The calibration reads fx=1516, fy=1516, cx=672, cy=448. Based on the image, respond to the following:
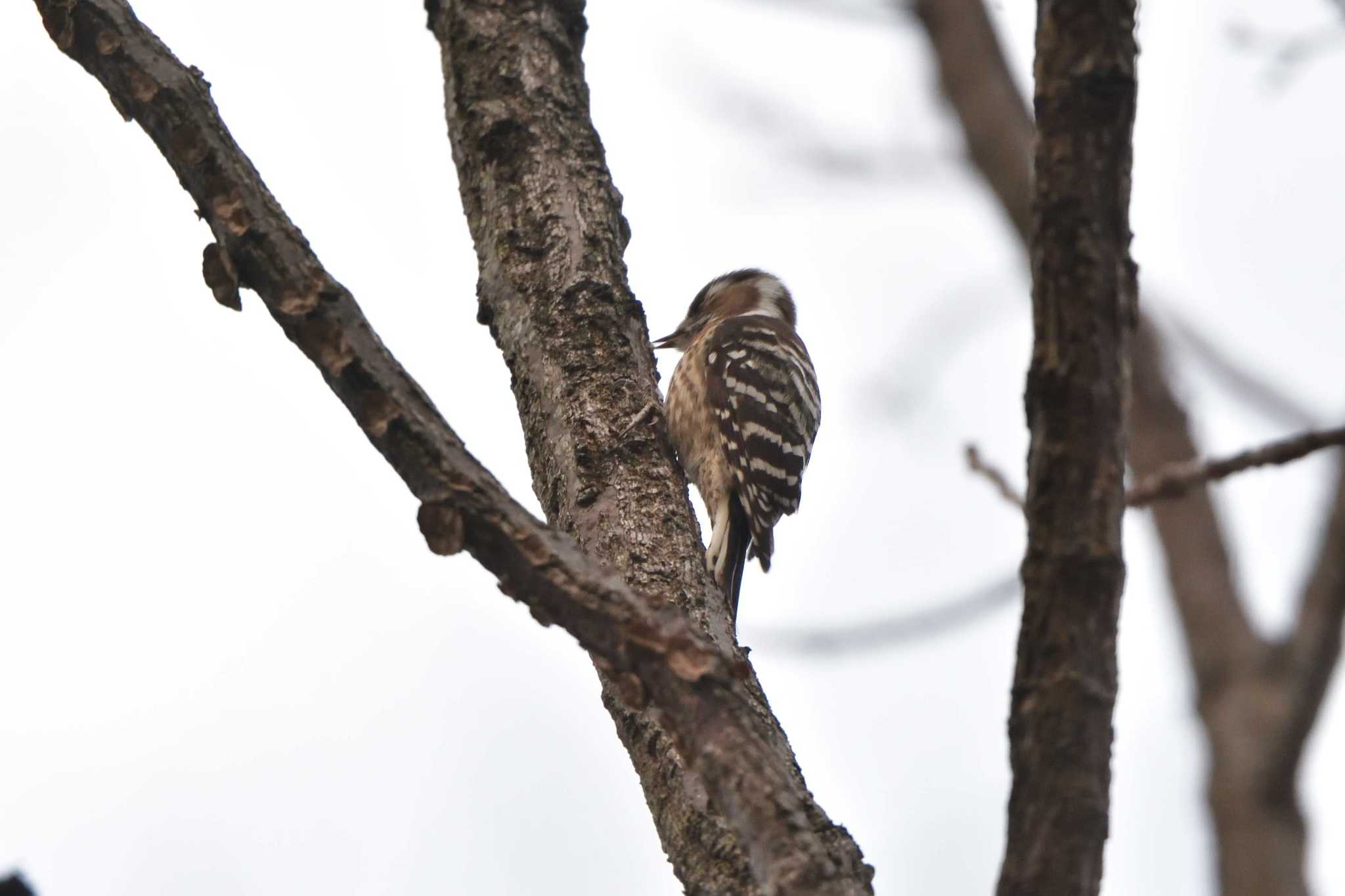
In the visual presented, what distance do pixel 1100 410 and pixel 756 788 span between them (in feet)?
2.28

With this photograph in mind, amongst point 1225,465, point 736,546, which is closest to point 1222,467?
point 1225,465

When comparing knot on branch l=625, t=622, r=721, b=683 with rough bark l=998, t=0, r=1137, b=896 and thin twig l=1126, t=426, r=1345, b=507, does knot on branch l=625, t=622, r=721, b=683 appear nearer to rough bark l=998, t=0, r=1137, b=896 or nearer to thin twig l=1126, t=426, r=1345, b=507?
rough bark l=998, t=0, r=1137, b=896

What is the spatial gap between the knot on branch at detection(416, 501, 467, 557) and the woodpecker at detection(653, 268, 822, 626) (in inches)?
109

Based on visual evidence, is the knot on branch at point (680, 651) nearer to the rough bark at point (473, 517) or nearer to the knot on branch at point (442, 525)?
the rough bark at point (473, 517)

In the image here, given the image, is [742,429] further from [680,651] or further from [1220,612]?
[680,651]

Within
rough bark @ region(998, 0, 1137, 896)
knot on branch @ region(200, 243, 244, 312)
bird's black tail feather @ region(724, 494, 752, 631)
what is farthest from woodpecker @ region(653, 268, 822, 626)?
rough bark @ region(998, 0, 1137, 896)

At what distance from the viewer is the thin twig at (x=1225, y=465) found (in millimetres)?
1899

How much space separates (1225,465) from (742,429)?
12.0 feet

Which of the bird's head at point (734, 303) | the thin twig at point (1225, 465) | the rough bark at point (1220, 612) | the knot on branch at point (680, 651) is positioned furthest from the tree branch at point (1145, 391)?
the bird's head at point (734, 303)

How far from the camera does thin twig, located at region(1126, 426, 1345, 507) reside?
190 centimetres

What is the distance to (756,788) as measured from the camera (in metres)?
2.04

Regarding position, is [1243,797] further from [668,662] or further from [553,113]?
[553,113]

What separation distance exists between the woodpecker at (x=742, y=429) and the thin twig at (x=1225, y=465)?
8.54 ft

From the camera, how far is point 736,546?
18.1 ft
